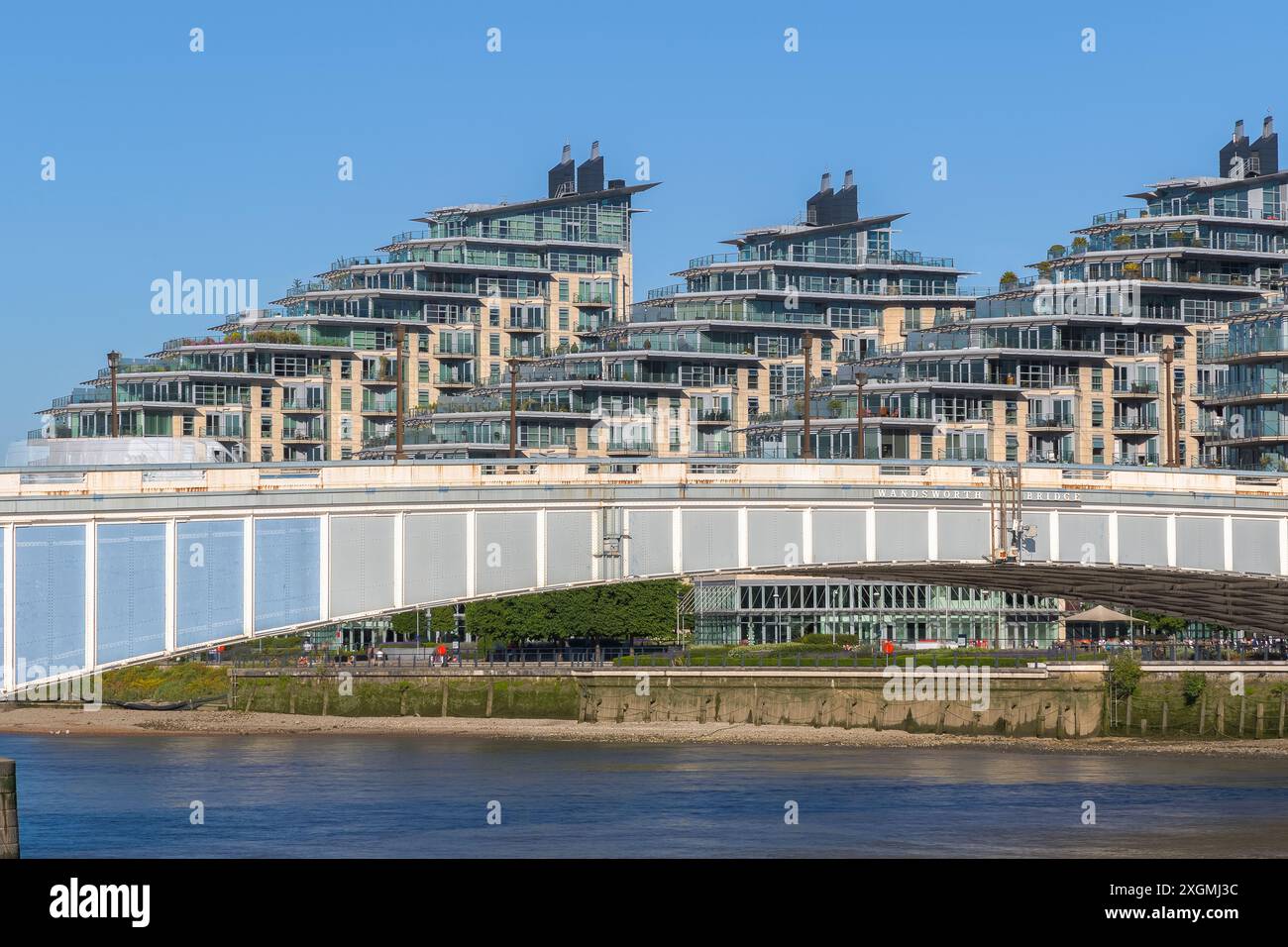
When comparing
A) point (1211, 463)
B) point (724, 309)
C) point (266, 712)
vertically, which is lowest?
point (266, 712)

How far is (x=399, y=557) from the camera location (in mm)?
57531

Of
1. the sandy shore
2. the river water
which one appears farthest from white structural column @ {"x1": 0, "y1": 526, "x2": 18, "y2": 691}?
the sandy shore

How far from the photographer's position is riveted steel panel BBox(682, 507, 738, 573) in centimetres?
6291

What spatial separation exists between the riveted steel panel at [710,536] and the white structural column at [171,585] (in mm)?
15363

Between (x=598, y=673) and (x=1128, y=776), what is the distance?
30792 millimetres

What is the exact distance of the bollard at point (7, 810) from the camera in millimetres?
42938

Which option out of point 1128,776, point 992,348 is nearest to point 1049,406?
point 992,348

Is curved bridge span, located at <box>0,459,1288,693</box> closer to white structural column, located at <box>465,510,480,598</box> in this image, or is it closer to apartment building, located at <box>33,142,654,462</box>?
white structural column, located at <box>465,510,480,598</box>

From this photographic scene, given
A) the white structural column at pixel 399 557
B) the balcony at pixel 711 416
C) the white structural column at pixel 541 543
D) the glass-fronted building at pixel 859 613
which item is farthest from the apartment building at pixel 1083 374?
the white structural column at pixel 399 557

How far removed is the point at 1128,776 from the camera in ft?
302

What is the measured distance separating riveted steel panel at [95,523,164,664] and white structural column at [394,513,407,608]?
22.7ft

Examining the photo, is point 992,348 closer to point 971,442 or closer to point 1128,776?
point 971,442

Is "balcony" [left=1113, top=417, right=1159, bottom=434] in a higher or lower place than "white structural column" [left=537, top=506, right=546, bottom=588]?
higher

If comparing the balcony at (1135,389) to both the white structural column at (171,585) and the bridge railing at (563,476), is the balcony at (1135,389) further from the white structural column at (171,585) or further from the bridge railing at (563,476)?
the white structural column at (171,585)
